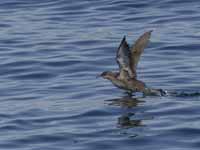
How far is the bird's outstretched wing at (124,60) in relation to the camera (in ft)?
53.2

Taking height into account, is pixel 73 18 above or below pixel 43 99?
above

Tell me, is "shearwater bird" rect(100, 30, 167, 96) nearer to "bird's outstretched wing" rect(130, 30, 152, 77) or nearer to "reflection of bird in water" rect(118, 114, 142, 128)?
"bird's outstretched wing" rect(130, 30, 152, 77)

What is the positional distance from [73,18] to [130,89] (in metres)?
8.07

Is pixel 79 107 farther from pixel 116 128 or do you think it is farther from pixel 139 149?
pixel 139 149

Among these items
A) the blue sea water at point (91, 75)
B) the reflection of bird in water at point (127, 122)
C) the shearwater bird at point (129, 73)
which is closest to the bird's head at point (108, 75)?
the shearwater bird at point (129, 73)

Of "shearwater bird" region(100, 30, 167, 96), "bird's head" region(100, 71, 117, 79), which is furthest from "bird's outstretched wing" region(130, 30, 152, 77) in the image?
"bird's head" region(100, 71, 117, 79)

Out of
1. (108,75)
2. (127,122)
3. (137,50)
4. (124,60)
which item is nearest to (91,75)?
(108,75)

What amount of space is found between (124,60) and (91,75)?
1843 mm

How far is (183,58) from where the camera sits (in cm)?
1952

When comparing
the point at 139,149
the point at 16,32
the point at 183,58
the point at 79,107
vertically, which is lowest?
the point at 139,149

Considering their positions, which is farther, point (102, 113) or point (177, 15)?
point (177, 15)

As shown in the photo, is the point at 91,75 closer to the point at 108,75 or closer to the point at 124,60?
the point at 108,75

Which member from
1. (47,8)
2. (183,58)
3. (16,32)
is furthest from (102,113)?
(47,8)

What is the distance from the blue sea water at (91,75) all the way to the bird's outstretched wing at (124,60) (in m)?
0.39
